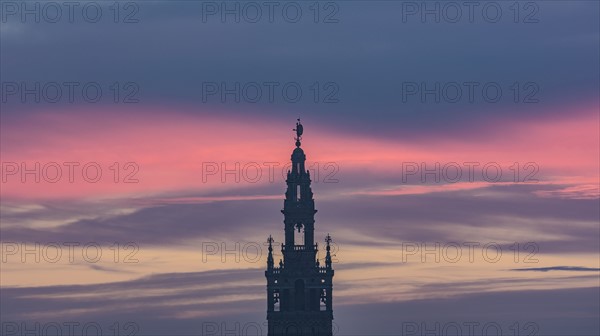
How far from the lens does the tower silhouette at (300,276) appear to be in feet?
346

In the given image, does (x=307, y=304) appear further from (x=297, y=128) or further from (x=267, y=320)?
(x=297, y=128)

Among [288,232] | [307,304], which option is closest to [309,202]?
[288,232]

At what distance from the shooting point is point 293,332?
105375mm

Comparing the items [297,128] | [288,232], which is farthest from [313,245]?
[297,128]

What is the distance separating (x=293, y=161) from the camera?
108 meters

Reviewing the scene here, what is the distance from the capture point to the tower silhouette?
106 meters

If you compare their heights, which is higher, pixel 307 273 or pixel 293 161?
pixel 293 161

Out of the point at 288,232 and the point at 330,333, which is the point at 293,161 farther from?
the point at 330,333

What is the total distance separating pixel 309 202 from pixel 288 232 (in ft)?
12.2

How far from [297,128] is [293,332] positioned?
20.8 meters

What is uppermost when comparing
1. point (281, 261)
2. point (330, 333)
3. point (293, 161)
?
point (293, 161)

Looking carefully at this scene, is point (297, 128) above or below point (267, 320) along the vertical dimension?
above

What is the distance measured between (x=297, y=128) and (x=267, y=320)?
1982cm

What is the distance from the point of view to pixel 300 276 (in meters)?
106
